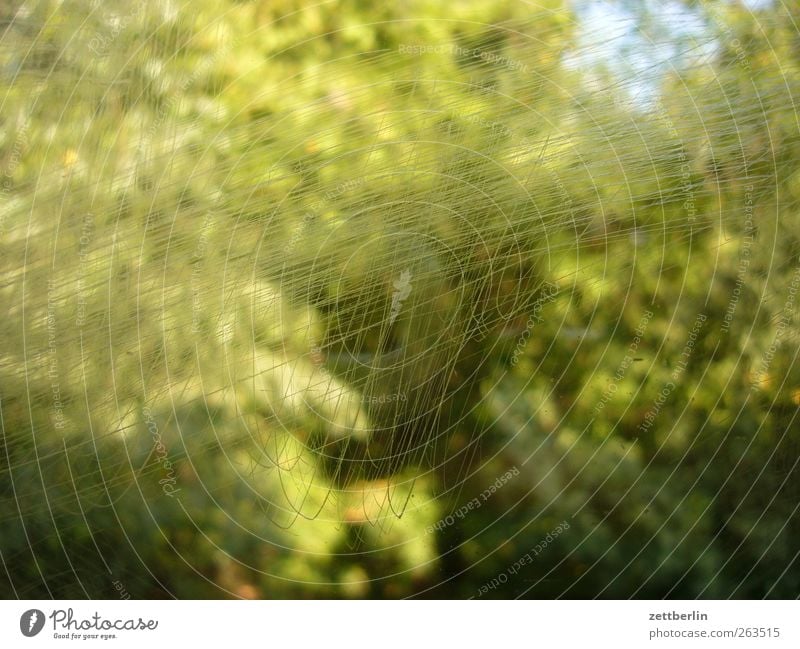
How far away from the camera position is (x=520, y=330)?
1008mm

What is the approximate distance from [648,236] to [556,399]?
0.27 m

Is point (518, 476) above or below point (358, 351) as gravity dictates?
below

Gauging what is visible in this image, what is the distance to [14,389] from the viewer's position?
3.28ft

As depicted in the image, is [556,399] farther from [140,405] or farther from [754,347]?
[140,405]

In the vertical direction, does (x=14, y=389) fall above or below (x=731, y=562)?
above
